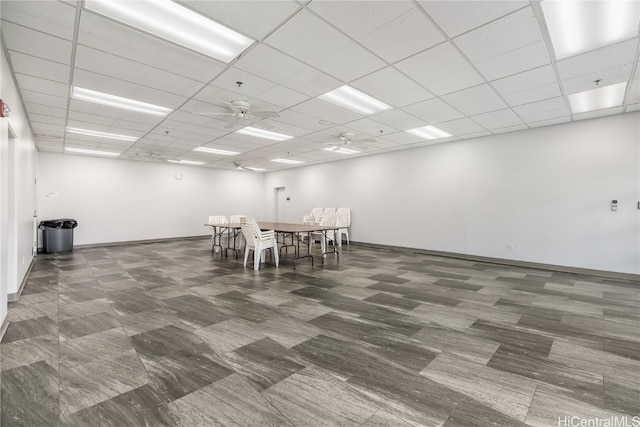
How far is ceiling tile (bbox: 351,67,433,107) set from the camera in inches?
133

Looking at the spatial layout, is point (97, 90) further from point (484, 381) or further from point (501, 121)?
point (501, 121)

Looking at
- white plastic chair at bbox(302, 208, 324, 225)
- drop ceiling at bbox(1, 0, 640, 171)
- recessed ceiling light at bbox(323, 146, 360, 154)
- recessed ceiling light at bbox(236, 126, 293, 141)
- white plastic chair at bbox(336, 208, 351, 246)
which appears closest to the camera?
drop ceiling at bbox(1, 0, 640, 171)

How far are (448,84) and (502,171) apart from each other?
11.1ft

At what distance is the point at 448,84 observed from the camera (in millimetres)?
3641

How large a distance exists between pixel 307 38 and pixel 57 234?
848 cm

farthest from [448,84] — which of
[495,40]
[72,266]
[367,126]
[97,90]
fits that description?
[72,266]

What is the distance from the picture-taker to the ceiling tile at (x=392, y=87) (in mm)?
3384

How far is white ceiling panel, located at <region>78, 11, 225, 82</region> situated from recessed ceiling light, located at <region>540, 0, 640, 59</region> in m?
3.28

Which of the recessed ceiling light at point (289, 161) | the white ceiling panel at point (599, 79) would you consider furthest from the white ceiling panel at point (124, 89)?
the white ceiling panel at point (599, 79)

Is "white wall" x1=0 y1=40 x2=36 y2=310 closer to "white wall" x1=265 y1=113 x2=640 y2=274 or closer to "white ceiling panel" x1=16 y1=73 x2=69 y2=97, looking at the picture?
"white ceiling panel" x1=16 y1=73 x2=69 y2=97

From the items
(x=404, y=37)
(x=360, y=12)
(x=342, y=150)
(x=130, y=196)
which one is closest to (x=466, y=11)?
(x=404, y=37)

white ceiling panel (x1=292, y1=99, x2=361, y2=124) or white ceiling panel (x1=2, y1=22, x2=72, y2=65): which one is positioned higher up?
white ceiling panel (x1=292, y1=99, x2=361, y2=124)

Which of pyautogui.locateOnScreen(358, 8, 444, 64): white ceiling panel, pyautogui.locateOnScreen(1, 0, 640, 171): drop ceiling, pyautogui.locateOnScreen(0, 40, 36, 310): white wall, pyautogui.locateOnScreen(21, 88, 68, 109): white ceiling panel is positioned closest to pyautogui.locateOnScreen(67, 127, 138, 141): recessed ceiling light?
pyautogui.locateOnScreen(1, 0, 640, 171): drop ceiling

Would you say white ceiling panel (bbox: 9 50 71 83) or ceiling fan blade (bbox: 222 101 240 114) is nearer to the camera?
white ceiling panel (bbox: 9 50 71 83)
